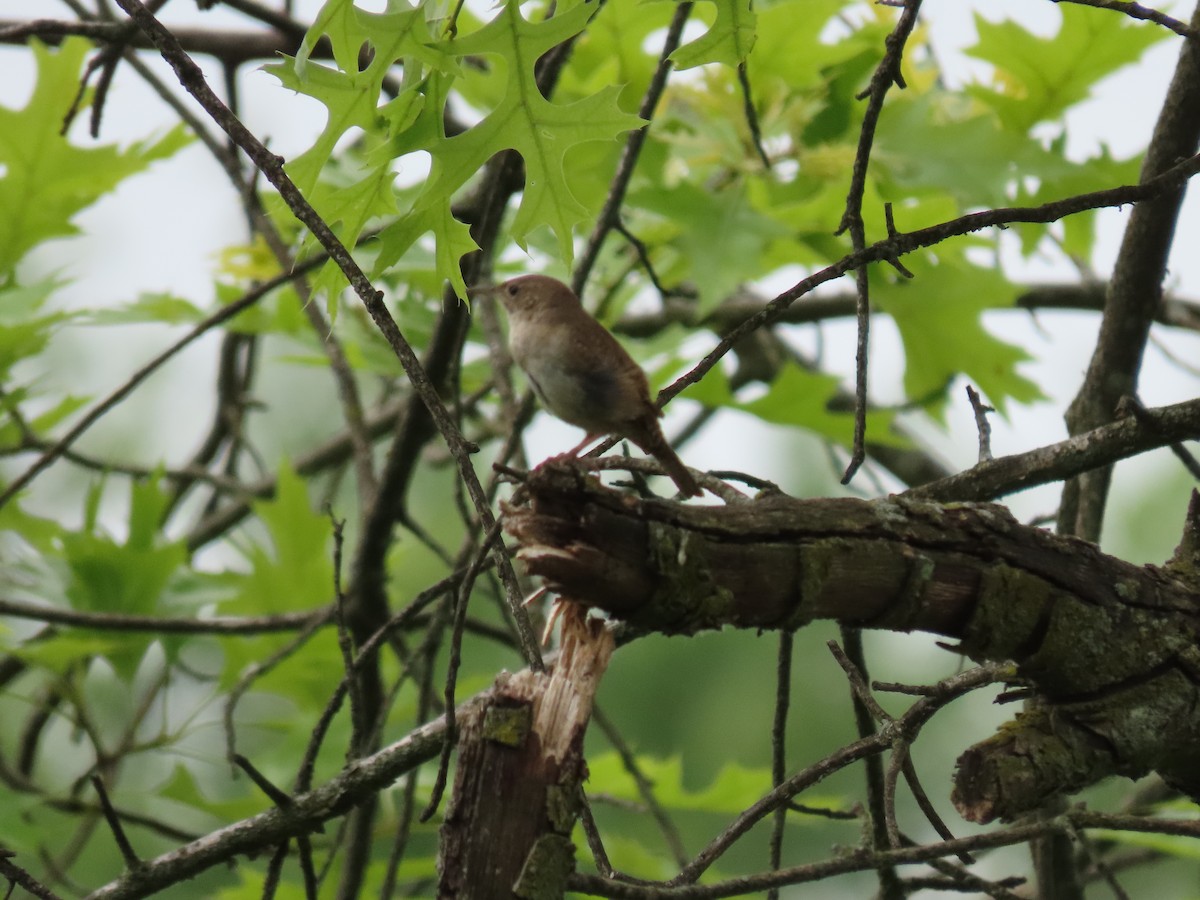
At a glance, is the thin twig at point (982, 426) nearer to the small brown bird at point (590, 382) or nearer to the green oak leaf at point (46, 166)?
the small brown bird at point (590, 382)

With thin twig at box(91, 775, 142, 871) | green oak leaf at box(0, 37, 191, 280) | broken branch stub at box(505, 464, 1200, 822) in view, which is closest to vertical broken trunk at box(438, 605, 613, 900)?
broken branch stub at box(505, 464, 1200, 822)

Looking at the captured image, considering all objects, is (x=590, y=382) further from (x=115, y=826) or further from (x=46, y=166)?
(x=46, y=166)

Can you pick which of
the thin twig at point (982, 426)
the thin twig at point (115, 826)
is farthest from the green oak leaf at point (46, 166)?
the thin twig at point (982, 426)

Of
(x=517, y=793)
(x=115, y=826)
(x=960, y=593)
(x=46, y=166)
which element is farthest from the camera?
(x=46, y=166)

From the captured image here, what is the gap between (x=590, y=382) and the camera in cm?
201

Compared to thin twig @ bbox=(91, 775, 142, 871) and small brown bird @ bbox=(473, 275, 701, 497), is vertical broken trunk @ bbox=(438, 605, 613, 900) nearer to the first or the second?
thin twig @ bbox=(91, 775, 142, 871)

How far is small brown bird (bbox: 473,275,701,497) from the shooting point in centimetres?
198

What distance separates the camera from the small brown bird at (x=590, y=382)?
1.98 metres

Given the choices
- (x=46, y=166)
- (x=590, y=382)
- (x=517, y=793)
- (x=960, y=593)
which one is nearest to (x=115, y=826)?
(x=517, y=793)

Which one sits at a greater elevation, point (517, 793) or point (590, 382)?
point (590, 382)

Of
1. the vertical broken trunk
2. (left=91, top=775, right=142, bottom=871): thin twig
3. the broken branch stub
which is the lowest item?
the vertical broken trunk

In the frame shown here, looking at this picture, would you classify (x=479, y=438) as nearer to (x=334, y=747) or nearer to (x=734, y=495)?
(x=334, y=747)

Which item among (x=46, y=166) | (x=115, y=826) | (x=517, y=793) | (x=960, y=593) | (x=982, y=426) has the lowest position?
(x=517, y=793)

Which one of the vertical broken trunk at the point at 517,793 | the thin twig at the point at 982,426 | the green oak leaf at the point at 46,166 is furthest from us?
the green oak leaf at the point at 46,166
